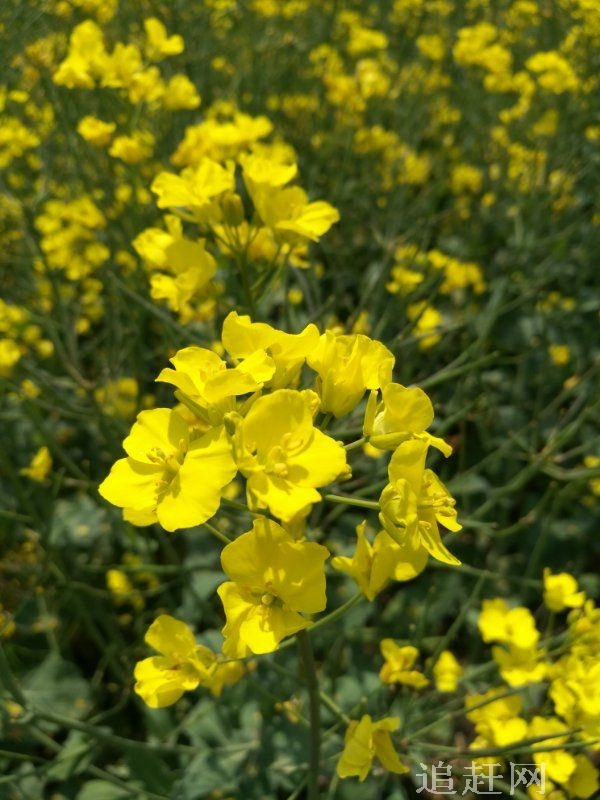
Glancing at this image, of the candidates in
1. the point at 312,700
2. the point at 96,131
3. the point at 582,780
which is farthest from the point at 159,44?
the point at 582,780

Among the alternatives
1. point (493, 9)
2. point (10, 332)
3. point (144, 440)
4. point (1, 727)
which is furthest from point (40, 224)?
point (493, 9)

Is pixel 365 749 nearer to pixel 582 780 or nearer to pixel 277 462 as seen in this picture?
pixel 277 462

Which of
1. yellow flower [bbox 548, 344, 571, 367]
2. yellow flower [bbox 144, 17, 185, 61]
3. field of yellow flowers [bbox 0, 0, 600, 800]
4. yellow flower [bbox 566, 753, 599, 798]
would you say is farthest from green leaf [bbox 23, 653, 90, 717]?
yellow flower [bbox 548, 344, 571, 367]

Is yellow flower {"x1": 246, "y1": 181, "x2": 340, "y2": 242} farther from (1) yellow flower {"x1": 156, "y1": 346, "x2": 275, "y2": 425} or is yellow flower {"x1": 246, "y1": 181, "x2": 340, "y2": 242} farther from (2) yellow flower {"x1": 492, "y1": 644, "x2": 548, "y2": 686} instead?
(2) yellow flower {"x1": 492, "y1": 644, "x2": 548, "y2": 686}

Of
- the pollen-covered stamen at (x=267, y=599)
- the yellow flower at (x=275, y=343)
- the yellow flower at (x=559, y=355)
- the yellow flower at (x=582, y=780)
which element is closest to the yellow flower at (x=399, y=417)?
the yellow flower at (x=275, y=343)

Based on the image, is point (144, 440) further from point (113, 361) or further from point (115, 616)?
point (115, 616)
